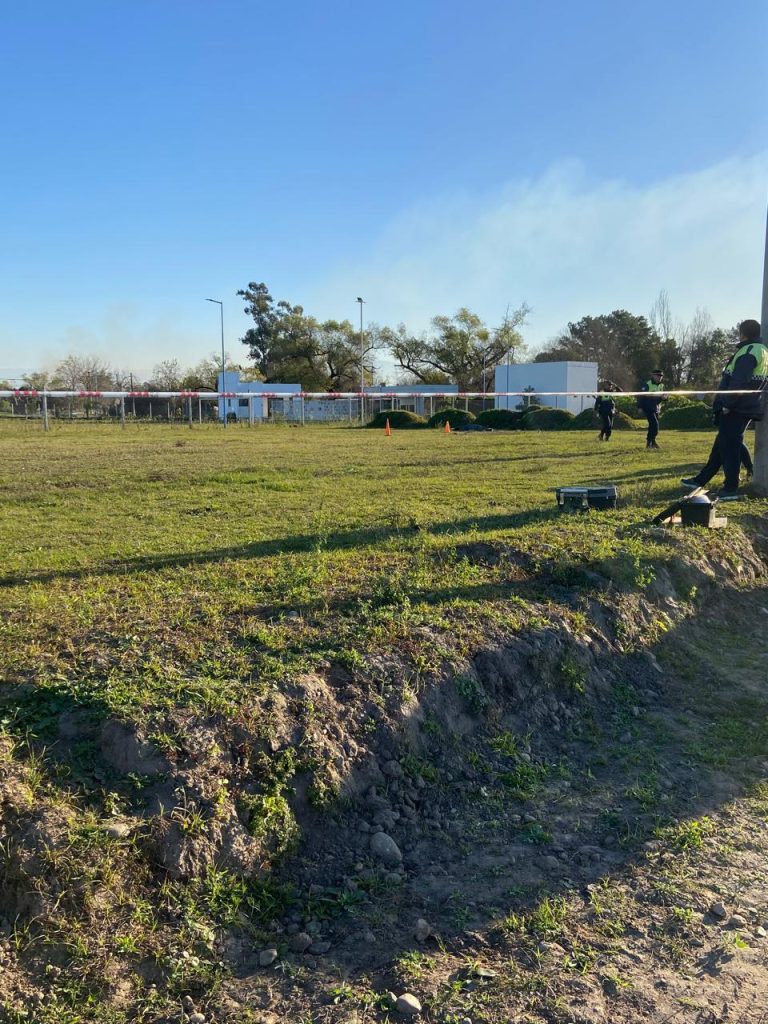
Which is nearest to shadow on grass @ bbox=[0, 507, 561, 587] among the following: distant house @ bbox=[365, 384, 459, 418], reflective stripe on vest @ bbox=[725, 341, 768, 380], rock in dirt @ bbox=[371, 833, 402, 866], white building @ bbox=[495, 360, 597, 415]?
reflective stripe on vest @ bbox=[725, 341, 768, 380]

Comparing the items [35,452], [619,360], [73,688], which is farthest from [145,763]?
[619,360]

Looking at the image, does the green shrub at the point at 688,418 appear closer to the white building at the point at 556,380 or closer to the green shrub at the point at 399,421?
the green shrub at the point at 399,421

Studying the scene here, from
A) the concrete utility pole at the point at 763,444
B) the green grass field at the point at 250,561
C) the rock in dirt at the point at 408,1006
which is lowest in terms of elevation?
the rock in dirt at the point at 408,1006

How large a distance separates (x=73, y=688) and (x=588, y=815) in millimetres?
Result: 2439

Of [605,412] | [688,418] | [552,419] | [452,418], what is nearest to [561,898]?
[605,412]

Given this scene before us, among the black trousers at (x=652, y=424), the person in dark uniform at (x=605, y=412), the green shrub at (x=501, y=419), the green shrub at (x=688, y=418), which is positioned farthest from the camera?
the green shrub at (x=501, y=419)

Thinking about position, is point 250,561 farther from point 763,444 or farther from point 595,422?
point 595,422

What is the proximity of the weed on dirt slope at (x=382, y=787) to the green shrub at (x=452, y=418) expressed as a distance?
30.1 m

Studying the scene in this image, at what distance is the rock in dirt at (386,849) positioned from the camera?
3.11 metres

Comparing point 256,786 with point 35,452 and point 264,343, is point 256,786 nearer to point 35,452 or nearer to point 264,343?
point 35,452

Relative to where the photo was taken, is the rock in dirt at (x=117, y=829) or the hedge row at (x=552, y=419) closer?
the rock in dirt at (x=117, y=829)

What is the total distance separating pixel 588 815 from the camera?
11.3 feet

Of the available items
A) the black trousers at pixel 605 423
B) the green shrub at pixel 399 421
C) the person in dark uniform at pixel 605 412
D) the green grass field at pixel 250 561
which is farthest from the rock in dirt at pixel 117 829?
the green shrub at pixel 399 421

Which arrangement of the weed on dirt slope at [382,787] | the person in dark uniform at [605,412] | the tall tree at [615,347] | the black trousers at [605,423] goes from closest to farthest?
1. the weed on dirt slope at [382,787]
2. the person in dark uniform at [605,412]
3. the black trousers at [605,423]
4. the tall tree at [615,347]
